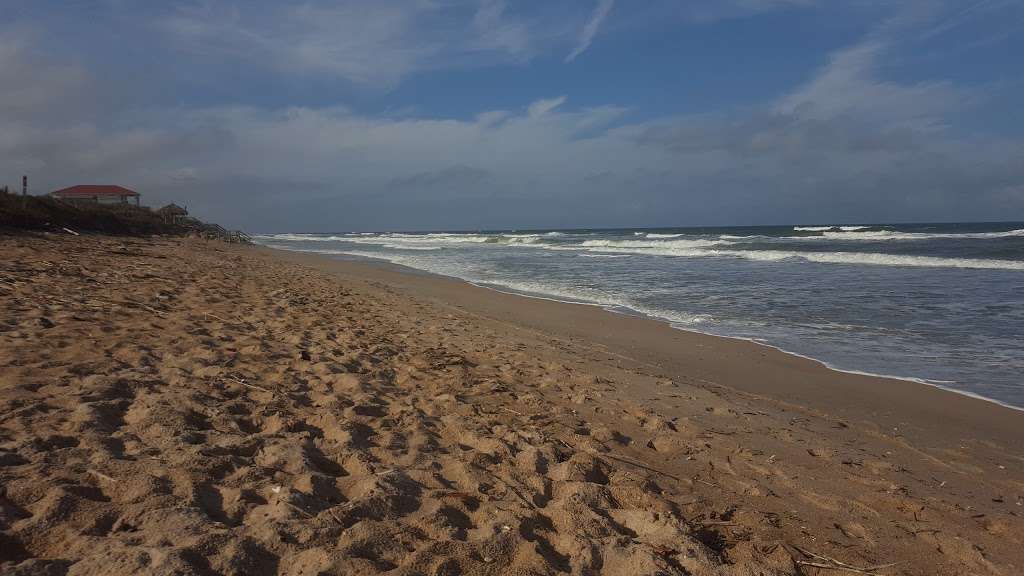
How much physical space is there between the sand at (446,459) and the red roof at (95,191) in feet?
106

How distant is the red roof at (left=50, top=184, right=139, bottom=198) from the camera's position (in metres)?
32.5

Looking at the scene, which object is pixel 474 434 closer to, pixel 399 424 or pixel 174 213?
pixel 399 424

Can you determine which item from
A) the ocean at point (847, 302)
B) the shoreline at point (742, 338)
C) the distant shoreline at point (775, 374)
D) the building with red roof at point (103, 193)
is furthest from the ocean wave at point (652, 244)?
the building with red roof at point (103, 193)

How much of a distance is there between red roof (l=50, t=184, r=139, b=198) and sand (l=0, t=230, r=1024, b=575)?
32.4 m

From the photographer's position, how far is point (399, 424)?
145 inches

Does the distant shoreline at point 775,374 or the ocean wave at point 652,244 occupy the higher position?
the ocean wave at point 652,244

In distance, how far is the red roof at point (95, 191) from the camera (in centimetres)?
3253

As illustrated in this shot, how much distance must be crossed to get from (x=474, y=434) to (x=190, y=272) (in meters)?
8.87

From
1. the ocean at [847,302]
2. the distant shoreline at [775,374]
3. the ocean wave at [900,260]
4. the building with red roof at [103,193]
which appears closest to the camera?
the distant shoreline at [775,374]

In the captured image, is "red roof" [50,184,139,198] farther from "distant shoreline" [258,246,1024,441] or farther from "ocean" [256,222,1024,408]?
"distant shoreline" [258,246,1024,441]

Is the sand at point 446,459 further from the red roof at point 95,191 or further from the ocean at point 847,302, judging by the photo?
the red roof at point 95,191

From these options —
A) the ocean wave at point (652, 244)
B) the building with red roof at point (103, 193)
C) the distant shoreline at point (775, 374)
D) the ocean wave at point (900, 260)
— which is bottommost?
the distant shoreline at point (775, 374)

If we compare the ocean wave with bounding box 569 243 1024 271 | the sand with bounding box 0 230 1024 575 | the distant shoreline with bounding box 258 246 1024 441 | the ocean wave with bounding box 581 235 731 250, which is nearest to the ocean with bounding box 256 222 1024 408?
the ocean wave with bounding box 569 243 1024 271

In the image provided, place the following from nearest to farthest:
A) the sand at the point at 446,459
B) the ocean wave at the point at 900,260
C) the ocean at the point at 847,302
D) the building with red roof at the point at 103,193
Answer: the sand at the point at 446,459 < the ocean at the point at 847,302 < the ocean wave at the point at 900,260 < the building with red roof at the point at 103,193
